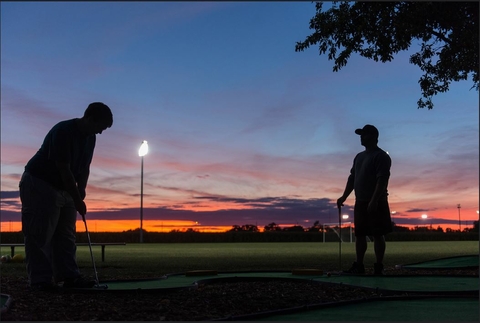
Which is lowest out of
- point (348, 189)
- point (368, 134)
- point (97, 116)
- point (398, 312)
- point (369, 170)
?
point (398, 312)

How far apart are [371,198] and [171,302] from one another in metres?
3.76

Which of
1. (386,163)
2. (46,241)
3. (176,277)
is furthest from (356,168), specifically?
(46,241)

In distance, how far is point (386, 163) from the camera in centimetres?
783

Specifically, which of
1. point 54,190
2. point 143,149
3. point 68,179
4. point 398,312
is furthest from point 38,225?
point 143,149

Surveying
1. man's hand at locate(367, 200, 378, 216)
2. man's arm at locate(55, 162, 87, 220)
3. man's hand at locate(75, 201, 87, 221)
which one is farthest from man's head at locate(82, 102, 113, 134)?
man's hand at locate(367, 200, 378, 216)

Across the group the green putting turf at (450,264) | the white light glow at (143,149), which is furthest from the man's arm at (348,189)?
the white light glow at (143,149)

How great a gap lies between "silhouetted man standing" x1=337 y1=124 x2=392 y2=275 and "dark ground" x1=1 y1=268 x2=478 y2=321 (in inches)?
65.3

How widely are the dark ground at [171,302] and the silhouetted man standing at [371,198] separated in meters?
1.66

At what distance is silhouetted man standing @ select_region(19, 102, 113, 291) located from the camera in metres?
5.71

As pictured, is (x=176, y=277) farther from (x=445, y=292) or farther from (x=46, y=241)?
(x=445, y=292)

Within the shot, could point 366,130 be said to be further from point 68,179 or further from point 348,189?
point 68,179

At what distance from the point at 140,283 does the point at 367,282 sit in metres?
2.41

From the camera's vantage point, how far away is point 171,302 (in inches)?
198

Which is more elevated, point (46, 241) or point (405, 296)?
point (46, 241)
